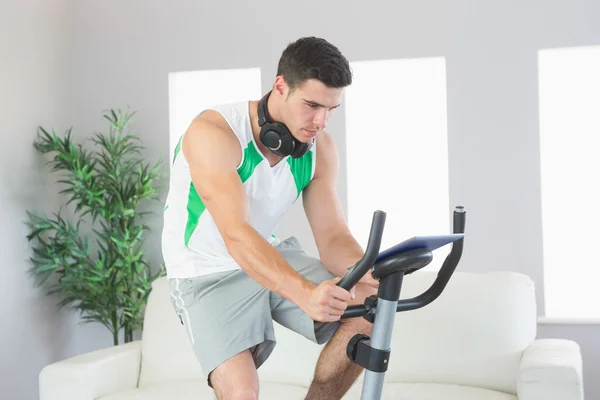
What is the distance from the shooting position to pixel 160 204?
15.6ft

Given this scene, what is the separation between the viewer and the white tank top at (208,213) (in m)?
2.21

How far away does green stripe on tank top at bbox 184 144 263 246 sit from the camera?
219 centimetres

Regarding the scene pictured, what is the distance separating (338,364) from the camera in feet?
7.40

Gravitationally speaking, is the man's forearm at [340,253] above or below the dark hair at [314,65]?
below

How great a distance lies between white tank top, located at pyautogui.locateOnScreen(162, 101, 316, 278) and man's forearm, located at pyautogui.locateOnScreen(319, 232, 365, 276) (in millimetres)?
179

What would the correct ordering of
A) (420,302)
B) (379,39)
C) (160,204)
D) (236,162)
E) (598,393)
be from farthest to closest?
(160,204)
(379,39)
(598,393)
(236,162)
(420,302)

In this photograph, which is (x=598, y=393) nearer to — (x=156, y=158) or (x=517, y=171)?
(x=517, y=171)

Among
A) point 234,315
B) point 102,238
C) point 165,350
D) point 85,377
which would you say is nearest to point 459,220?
point 234,315

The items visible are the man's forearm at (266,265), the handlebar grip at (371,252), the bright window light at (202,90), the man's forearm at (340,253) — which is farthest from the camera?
the bright window light at (202,90)

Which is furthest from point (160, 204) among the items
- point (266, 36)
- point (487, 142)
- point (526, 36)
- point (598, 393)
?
point (598, 393)

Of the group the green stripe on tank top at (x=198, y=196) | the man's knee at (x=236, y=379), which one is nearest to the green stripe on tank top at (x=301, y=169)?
the green stripe on tank top at (x=198, y=196)

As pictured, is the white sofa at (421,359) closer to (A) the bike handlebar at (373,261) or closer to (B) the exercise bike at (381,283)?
(A) the bike handlebar at (373,261)

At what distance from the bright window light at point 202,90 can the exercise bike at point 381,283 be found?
123 inches

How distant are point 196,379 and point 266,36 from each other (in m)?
2.05
